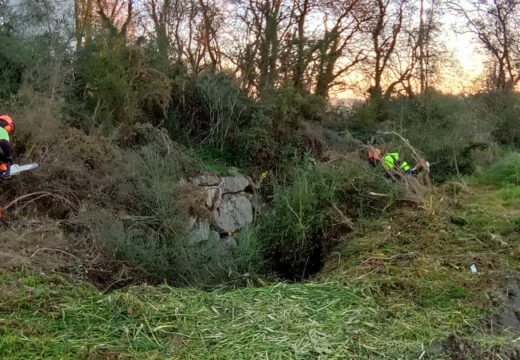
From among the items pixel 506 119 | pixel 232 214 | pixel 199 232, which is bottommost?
pixel 199 232

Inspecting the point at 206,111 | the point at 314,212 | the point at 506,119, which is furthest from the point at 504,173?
the point at 506,119

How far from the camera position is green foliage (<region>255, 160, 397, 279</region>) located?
852 centimetres

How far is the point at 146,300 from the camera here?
4715 mm

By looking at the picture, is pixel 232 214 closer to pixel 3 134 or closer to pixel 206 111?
pixel 206 111

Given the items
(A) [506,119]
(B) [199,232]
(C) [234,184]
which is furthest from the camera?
(A) [506,119]

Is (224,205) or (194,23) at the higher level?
(194,23)

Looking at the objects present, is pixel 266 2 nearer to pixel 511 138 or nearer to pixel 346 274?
pixel 511 138

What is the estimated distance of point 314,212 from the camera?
8625mm

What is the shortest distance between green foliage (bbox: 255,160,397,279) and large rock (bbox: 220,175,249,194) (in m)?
2.64

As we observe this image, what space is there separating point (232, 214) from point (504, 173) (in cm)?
673

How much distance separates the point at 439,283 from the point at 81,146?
6534 mm

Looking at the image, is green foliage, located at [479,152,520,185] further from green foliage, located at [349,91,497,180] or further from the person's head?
the person's head

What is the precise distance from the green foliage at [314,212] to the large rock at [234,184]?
8.66ft

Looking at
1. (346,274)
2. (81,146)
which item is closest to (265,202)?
(81,146)
